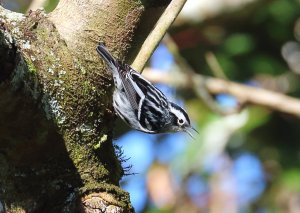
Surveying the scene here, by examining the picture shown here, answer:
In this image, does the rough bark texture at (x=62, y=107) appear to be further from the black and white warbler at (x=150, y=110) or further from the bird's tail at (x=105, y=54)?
the black and white warbler at (x=150, y=110)

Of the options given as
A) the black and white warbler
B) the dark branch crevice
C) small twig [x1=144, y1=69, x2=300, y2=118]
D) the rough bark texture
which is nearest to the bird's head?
the black and white warbler

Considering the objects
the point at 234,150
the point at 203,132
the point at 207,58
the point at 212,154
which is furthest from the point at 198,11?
the point at 234,150

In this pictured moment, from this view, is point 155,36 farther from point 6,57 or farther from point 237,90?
point 237,90

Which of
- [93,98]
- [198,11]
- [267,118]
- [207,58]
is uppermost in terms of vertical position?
[93,98]

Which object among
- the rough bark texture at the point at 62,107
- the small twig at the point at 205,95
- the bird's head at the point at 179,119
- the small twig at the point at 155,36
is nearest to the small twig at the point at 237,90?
the small twig at the point at 205,95

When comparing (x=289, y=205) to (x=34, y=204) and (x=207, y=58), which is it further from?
(x=34, y=204)

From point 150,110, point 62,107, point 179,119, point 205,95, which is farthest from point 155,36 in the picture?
point 205,95

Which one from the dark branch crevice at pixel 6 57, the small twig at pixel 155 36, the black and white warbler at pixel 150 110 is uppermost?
the dark branch crevice at pixel 6 57

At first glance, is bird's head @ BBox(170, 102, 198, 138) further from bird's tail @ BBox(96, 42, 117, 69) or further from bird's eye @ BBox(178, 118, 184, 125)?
bird's tail @ BBox(96, 42, 117, 69)
